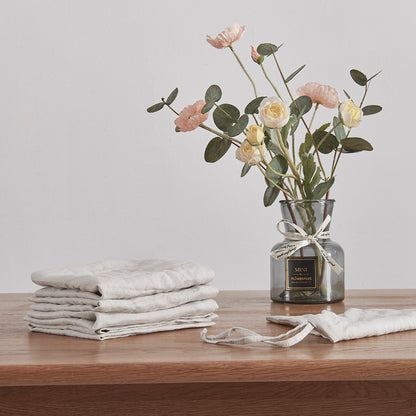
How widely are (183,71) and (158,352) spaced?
59.5 inches

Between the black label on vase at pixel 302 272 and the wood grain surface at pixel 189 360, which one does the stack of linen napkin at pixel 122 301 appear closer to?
the wood grain surface at pixel 189 360

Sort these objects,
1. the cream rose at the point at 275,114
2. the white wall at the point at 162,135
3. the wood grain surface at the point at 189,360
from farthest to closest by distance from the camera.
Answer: the white wall at the point at 162,135 < the cream rose at the point at 275,114 < the wood grain surface at the point at 189,360

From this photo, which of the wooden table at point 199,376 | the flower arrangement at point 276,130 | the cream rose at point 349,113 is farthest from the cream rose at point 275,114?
the wooden table at point 199,376

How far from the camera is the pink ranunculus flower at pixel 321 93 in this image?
3.77ft

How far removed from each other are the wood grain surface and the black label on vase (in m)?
0.27

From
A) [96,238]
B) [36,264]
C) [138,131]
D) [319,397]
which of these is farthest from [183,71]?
[319,397]

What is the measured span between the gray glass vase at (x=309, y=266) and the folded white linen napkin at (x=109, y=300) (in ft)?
0.70

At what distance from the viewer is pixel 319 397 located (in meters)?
0.79

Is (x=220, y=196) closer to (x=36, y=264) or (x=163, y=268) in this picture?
(x=36, y=264)

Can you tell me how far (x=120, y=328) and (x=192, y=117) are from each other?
0.41 metres

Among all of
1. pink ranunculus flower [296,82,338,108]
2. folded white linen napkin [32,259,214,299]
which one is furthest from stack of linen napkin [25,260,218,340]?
pink ranunculus flower [296,82,338,108]

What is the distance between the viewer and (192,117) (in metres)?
1.09

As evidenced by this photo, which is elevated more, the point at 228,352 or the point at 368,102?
the point at 368,102

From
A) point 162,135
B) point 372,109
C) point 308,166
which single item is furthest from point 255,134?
point 162,135
